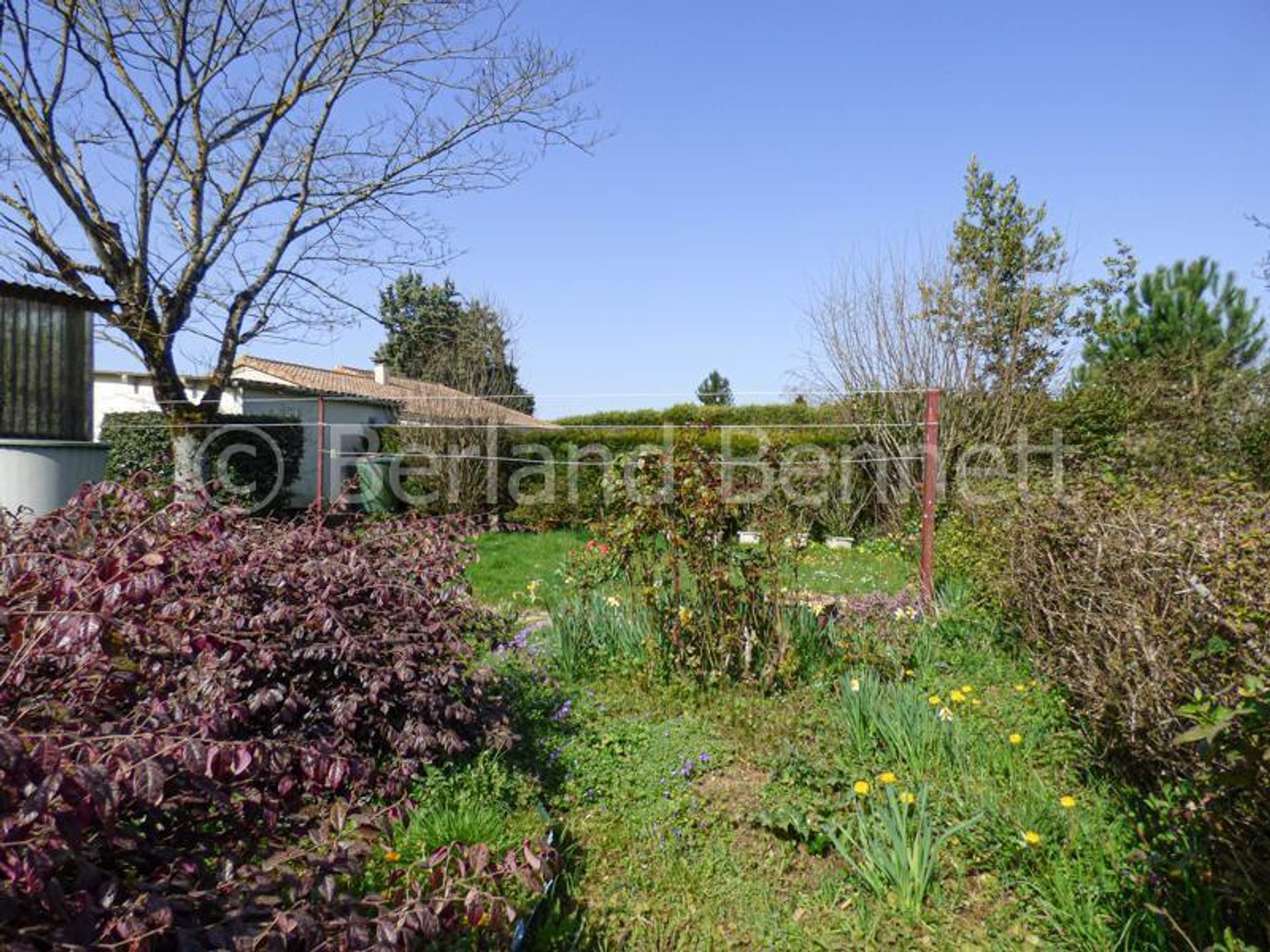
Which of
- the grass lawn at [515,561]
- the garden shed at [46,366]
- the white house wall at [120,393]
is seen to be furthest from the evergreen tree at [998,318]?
the white house wall at [120,393]

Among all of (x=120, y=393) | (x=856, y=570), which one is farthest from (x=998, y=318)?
(x=120, y=393)

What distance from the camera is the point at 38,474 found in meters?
7.70

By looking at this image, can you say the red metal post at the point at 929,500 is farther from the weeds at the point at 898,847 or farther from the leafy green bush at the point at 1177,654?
the weeds at the point at 898,847

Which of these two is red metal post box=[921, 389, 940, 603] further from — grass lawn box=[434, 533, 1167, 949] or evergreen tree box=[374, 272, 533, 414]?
evergreen tree box=[374, 272, 533, 414]

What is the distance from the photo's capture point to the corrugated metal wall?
10133 mm

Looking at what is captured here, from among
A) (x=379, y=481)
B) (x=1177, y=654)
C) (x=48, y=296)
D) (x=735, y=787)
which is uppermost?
(x=48, y=296)

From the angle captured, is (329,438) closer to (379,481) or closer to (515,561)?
(379,481)

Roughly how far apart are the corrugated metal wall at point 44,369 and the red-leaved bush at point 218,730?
31.6 feet

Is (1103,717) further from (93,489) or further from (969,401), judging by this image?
(969,401)

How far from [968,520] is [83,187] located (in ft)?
32.0

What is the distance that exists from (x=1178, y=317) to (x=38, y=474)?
18.1 metres

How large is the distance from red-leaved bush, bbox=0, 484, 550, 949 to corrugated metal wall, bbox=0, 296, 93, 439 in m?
9.65

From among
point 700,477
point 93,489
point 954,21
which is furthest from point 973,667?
point 954,21

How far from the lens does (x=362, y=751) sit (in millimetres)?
2885
